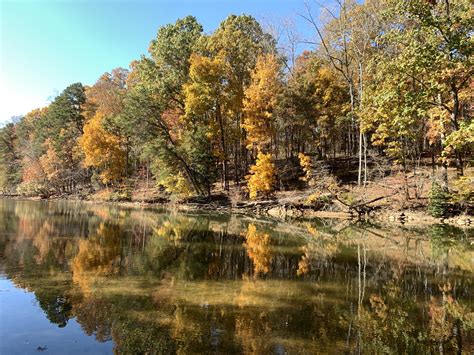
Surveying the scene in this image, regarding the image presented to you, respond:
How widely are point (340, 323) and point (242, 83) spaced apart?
33437 mm

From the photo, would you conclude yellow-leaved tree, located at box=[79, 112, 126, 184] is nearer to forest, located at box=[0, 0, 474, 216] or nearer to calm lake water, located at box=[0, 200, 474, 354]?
forest, located at box=[0, 0, 474, 216]

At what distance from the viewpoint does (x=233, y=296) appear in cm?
870

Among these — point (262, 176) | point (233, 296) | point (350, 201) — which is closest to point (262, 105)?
point (262, 176)

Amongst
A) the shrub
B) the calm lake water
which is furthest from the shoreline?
the calm lake water

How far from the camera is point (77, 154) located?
50562 mm

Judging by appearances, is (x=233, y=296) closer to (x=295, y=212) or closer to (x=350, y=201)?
(x=350, y=201)

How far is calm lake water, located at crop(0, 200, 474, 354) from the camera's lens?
6.36 meters

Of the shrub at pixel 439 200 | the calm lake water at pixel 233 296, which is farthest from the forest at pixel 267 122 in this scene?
A: the calm lake water at pixel 233 296

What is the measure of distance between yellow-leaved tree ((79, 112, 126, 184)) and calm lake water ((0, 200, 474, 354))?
2949 centimetres

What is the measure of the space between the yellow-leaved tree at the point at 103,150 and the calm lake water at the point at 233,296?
29.5 meters

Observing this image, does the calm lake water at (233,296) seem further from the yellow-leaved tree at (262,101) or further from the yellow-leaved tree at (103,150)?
the yellow-leaved tree at (103,150)

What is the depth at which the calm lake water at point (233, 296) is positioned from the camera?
636 centimetres

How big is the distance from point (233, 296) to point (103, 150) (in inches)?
1603

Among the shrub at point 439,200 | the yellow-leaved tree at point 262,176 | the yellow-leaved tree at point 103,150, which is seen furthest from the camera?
the yellow-leaved tree at point 103,150
